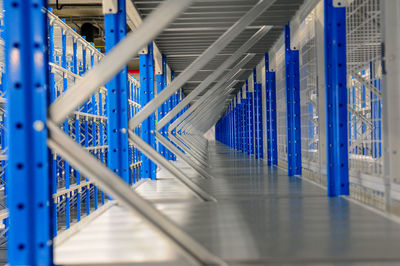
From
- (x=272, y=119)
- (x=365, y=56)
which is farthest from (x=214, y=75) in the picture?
(x=272, y=119)

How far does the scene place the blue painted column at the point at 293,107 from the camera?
23.7 feet

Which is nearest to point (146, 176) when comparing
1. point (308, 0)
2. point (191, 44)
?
point (191, 44)

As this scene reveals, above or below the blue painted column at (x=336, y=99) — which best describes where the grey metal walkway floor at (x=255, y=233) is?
below

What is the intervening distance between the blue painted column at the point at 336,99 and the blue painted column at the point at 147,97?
3.47 metres

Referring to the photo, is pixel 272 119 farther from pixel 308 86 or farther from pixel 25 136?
pixel 25 136

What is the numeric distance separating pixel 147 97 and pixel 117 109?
2967mm

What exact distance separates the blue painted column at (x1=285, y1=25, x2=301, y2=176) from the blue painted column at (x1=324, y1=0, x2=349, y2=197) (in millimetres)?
2381

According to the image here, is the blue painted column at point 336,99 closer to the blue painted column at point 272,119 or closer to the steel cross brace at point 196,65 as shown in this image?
the steel cross brace at point 196,65

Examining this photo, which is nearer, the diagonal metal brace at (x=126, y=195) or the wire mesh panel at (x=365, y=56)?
the diagonal metal brace at (x=126, y=195)

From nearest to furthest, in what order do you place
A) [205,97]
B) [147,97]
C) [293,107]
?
[293,107] < [147,97] < [205,97]

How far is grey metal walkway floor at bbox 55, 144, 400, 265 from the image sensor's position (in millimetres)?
2572

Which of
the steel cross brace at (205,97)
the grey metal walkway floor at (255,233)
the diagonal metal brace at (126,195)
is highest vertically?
the steel cross brace at (205,97)

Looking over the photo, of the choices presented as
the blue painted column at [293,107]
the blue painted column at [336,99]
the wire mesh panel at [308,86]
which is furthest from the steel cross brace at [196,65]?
the blue painted column at [293,107]

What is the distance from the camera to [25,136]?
2240mm
